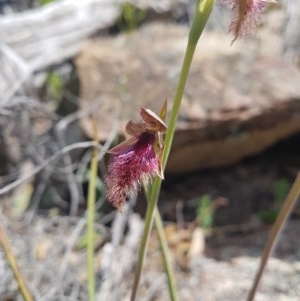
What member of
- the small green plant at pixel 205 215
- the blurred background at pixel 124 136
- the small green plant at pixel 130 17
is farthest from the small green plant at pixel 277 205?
the small green plant at pixel 130 17

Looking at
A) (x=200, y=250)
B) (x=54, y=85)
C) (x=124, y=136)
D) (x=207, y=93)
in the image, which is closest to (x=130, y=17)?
(x=54, y=85)

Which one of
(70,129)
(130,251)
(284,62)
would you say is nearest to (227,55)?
(284,62)

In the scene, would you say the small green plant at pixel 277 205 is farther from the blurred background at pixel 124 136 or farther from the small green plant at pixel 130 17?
the small green plant at pixel 130 17

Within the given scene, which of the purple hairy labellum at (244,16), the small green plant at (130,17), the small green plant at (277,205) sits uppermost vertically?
the purple hairy labellum at (244,16)

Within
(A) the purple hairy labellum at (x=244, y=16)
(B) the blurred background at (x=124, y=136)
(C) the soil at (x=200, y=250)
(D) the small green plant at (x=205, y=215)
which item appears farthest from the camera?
(D) the small green plant at (x=205, y=215)

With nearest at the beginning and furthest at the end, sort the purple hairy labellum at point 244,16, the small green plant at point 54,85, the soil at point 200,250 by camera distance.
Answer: the purple hairy labellum at point 244,16
the soil at point 200,250
the small green plant at point 54,85

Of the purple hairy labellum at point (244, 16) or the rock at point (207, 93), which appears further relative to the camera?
the rock at point (207, 93)
